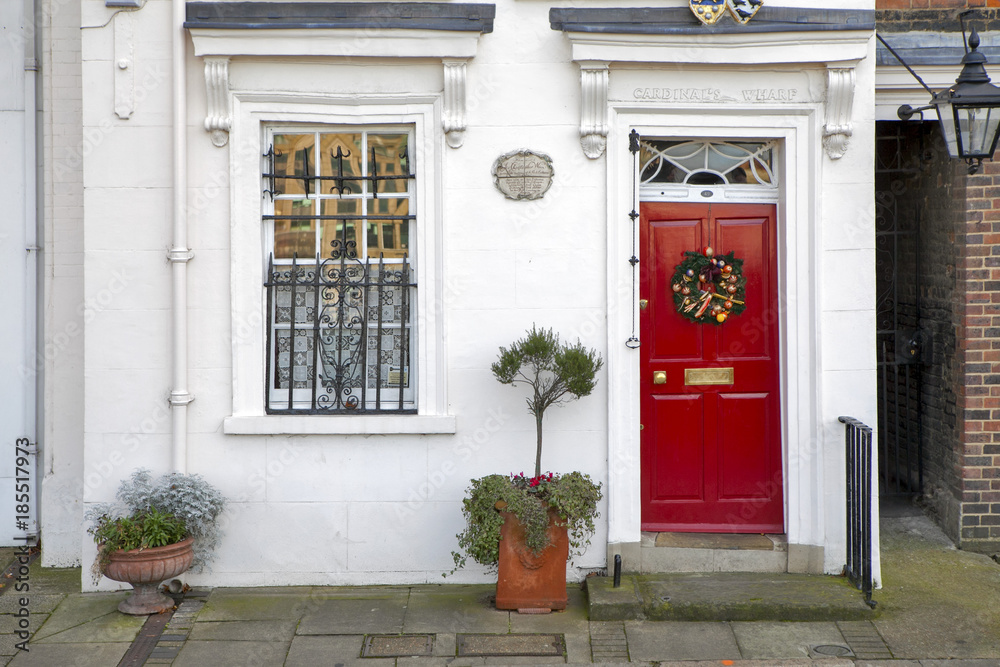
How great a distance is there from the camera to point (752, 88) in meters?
6.04

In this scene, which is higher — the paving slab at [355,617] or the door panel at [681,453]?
the door panel at [681,453]

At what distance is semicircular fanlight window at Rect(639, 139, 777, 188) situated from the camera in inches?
248

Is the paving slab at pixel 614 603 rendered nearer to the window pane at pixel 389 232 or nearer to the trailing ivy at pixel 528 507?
the trailing ivy at pixel 528 507

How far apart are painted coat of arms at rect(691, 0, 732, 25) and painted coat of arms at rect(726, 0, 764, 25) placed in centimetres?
5

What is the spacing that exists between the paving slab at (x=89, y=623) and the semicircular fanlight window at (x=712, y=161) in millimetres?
4139

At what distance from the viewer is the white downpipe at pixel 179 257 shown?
5.92 metres

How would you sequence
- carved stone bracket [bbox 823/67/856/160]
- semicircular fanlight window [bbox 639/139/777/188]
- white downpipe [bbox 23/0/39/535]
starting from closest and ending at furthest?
1. carved stone bracket [bbox 823/67/856/160]
2. semicircular fanlight window [bbox 639/139/777/188]
3. white downpipe [bbox 23/0/39/535]

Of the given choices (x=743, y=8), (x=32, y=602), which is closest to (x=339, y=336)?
(x=32, y=602)

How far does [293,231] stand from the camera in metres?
6.24

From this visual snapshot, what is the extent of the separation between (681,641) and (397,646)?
1.57 metres

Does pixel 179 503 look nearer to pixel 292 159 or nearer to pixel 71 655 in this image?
pixel 71 655

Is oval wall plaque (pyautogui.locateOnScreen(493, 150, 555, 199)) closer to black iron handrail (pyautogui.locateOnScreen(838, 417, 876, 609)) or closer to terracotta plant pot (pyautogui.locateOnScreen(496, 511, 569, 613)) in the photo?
terracotta plant pot (pyautogui.locateOnScreen(496, 511, 569, 613))

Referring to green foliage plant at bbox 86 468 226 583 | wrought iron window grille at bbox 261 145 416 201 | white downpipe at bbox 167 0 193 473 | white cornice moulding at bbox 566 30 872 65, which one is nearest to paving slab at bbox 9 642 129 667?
green foliage plant at bbox 86 468 226 583

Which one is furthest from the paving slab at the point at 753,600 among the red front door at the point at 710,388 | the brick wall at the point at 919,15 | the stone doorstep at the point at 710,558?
the brick wall at the point at 919,15
